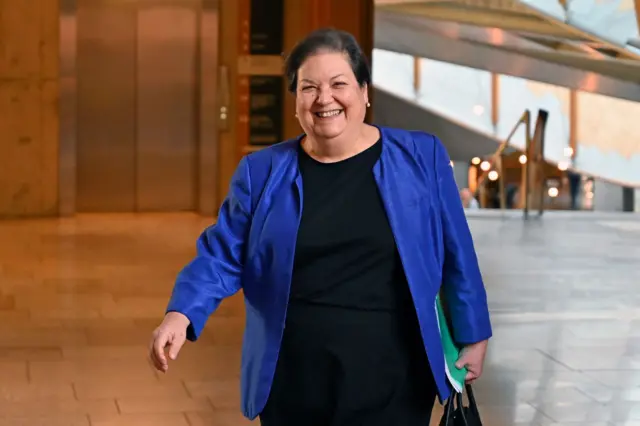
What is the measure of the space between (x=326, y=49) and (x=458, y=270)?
594 millimetres

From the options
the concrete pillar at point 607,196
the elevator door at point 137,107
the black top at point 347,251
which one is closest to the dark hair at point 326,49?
the black top at point 347,251

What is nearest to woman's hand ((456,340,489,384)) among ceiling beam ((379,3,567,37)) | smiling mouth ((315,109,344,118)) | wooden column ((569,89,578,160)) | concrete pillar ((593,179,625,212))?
smiling mouth ((315,109,344,118))

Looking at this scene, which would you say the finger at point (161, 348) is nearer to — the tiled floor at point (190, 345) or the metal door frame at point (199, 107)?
the tiled floor at point (190, 345)

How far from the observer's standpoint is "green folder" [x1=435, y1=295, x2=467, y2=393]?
9.11 ft

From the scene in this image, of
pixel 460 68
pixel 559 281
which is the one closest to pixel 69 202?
pixel 559 281

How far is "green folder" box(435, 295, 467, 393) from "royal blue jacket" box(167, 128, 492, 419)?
2cm

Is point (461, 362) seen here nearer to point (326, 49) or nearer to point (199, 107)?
point (326, 49)

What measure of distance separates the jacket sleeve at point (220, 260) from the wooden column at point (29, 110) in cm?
1262

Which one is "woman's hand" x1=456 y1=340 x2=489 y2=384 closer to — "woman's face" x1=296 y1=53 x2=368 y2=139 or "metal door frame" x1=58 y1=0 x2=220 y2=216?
"woman's face" x1=296 y1=53 x2=368 y2=139

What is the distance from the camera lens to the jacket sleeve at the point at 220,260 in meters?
2.66

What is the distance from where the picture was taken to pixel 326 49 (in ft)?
8.67

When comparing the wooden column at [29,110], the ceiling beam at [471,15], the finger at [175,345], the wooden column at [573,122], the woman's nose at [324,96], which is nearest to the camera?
the finger at [175,345]

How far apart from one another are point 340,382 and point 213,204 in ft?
42.3

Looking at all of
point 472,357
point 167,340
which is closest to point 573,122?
point 472,357
